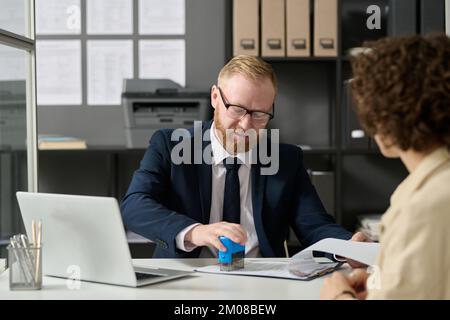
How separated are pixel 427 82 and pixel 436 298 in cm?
31

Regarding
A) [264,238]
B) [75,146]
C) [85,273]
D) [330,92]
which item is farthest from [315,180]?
[85,273]

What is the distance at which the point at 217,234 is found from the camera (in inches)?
67.7

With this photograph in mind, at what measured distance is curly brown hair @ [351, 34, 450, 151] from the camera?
1036mm

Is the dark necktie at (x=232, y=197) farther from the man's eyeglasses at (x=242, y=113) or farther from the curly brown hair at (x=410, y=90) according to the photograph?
the curly brown hair at (x=410, y=90)

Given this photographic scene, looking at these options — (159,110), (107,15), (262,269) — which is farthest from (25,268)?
(107,15)

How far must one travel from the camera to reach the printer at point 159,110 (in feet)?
11.1

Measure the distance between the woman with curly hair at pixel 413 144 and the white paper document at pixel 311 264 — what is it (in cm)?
53

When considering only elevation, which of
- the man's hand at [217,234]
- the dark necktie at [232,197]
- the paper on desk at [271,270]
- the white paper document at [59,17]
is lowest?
the paper on desk at [271,270]

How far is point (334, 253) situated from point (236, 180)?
1.86ft

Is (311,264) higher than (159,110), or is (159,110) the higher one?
(159,110)

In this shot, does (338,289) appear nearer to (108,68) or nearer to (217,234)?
(217,234)

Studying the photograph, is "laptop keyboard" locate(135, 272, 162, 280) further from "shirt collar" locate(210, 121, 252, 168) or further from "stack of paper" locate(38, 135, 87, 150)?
"stack of paper" locate(38, 135, 87, 150)

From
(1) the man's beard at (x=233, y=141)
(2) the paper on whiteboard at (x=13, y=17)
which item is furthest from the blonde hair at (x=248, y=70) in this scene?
(2) the paper on whiteboard at (x=13, y=17)

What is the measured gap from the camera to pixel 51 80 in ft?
12.1
